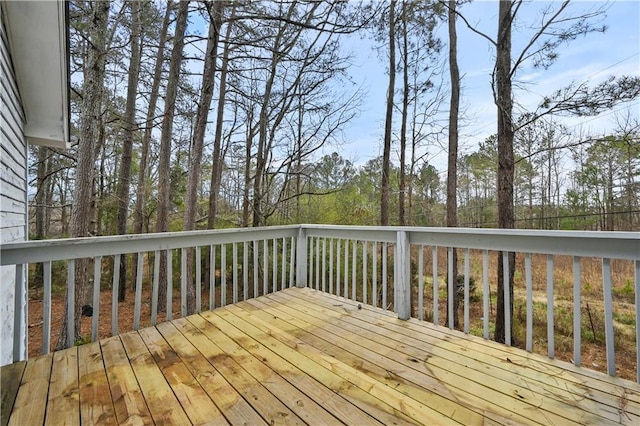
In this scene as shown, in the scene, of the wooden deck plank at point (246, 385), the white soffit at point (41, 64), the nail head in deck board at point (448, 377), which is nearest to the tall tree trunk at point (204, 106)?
the white soffit at point (41, 64)

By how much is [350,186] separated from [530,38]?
5429 mm

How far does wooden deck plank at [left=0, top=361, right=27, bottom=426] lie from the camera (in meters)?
1.40

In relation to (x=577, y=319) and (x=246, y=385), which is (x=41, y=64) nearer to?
(x=246, y=385)

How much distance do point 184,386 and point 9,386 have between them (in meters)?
1.02

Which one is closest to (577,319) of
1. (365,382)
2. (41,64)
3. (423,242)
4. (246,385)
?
(423,242)

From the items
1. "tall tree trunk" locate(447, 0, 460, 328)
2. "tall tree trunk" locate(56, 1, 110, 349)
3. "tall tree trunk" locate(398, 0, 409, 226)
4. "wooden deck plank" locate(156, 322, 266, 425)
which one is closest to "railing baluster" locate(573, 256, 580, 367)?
"wooden deck plank" locate(156, 322, 266, 425)

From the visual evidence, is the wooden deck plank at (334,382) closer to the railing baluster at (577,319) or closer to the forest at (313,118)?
the railing baluster at (577,319)

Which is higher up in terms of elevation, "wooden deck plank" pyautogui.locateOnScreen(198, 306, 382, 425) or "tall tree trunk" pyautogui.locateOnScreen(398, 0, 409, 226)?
"tall tree trunk" pyautogui.locateOnScreen(398, 0, 409, 226)

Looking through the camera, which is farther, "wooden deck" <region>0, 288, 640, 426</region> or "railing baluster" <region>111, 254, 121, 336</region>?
"railing baluster" <region>111, 254, 121, 336</region>

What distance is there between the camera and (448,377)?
1.78 metres

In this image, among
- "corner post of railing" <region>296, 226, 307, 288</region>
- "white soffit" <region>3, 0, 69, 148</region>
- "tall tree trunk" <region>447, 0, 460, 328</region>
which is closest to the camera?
"white soffit" <region>3, 0, 69, 148</region>

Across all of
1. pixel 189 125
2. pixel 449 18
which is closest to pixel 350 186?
pixel 449 18

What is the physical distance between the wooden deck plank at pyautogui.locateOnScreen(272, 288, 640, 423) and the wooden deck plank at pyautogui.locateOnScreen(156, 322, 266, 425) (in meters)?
1.06

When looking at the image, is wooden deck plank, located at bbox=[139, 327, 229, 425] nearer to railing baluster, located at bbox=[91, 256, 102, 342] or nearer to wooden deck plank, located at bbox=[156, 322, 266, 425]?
wooden deck plank, located at bbox=[156, 322, 266, 425]
